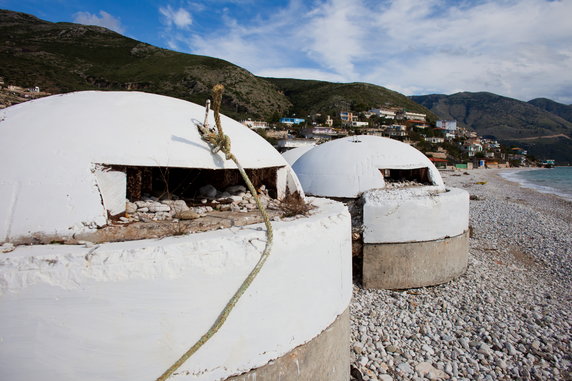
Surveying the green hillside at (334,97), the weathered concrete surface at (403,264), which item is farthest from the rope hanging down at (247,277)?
the green hillside at (334,97)

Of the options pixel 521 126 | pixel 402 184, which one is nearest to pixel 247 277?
pixel 402 184

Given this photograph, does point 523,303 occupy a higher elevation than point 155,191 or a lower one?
lower

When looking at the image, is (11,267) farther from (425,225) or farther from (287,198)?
(425,225)

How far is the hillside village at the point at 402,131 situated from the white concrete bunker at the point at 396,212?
45.8 meters

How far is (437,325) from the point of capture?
6543 mm

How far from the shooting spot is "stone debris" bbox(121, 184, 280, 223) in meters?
3.06

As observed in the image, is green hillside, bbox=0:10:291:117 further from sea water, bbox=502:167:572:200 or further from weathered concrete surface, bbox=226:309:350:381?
weathered concrete surface, bbox=226:309:350:381

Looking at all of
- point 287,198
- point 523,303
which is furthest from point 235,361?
point 523,303

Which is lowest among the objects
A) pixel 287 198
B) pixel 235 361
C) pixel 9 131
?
pixel 235 361

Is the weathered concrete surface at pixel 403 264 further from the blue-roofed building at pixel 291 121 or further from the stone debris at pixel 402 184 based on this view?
the blue-roofed building at pixel 291 121

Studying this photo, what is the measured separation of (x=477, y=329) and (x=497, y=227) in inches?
462

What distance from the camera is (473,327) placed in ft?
21.6

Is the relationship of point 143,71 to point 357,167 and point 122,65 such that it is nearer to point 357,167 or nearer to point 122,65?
point 122,65

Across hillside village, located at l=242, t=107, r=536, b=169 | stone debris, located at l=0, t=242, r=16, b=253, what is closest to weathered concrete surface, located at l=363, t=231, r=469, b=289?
stone debris, located at l=0, t=242, r=16, b=253
